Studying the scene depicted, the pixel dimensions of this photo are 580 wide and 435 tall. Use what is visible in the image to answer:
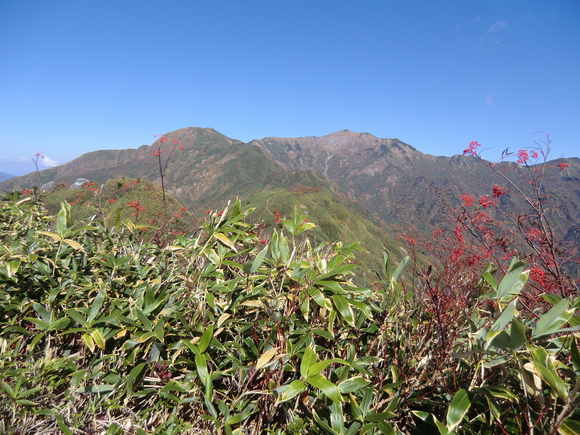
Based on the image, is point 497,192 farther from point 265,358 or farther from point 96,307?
point 96,307

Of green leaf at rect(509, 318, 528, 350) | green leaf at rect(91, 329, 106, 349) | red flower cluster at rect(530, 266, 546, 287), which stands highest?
green leaf at rect(509, 318, 528, 350)

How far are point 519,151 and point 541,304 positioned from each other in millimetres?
2702

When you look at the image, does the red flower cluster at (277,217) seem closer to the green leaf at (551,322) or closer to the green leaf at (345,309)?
the green leaf at (345,309)

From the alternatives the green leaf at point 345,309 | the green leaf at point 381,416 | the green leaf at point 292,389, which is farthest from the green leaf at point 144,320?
the green leaf at point 381,416

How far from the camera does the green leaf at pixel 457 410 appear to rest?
96 centimetres

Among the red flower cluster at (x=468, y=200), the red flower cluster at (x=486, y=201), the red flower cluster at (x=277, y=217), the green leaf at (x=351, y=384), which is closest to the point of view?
the green leaf at (x=351, y=384)

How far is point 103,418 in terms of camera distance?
1214 millimetres

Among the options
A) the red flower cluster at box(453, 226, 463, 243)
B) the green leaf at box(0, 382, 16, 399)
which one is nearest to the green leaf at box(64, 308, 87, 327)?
the green leaf at box(0, 382, 16, 399)

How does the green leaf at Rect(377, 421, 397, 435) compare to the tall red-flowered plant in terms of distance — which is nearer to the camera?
the green leaf at Rect(377, 421, 397, 435)

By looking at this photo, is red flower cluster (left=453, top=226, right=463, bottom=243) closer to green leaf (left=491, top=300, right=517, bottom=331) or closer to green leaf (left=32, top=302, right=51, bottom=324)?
green leaf (left=491, top=300, right=517, bottom=331)

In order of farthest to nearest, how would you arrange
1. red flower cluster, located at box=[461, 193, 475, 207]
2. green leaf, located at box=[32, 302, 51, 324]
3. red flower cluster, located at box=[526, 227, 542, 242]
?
red flower cluster, located at box=[461, 193, 475, 207] < red flower cluster, located at box=[526, 227, 542, 242] < green leaf, located at box=[32, 302, 51, 324]

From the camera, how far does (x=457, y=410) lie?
98cm

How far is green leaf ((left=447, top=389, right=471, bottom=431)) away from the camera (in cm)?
96

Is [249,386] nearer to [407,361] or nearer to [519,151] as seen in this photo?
[407,361]
